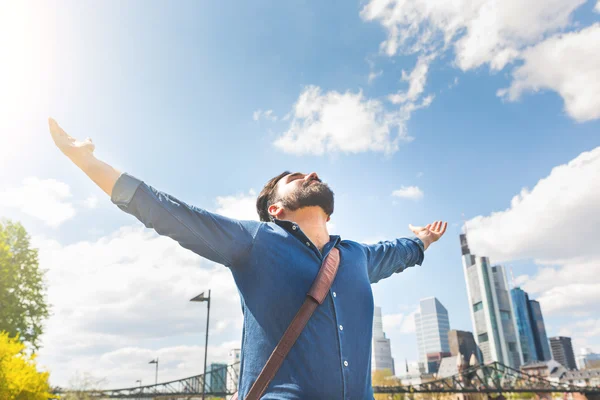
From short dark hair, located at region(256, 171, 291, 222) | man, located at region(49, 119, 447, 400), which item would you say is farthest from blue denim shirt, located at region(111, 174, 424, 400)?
short dark hair, located at region(256, 171, 291, 222)

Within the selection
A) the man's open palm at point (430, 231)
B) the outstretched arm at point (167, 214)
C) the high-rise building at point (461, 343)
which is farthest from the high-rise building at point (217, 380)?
the high-rise building at point (461, 343)

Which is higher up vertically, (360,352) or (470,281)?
(470,281)

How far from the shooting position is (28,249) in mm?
26797

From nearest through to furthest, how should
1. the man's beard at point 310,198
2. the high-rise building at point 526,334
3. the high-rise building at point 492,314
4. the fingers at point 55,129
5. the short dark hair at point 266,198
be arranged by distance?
the fingers at point 55,129
the man's beard at point 310,198
the short dark hair at point 266,198
the high-rise building at point 492,314
the high-rise building at point 526,334

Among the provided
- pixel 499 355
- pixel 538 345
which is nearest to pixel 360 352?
pixel 499 355

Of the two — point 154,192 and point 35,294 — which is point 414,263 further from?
point 35,294

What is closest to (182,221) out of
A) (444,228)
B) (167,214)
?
(167,214)

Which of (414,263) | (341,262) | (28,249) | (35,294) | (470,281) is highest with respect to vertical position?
(470,281)

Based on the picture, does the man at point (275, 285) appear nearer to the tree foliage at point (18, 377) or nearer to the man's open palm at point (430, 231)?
the man's open palm at point (430, 231)

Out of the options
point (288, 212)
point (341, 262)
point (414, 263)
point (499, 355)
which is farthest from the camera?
point (499, 355)

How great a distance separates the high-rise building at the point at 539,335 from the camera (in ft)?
612

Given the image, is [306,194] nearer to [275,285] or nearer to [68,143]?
[275,285]

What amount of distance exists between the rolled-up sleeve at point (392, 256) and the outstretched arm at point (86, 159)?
1.70 m

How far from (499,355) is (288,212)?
197067 mm
